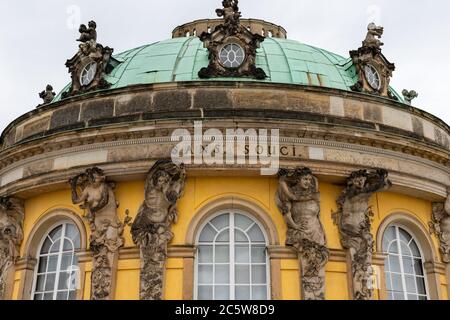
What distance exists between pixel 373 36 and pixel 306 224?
21.8 feet

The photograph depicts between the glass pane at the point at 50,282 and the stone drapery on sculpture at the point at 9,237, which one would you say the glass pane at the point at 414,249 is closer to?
the glass pane at the point at 50,282

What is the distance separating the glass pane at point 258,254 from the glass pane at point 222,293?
0.94 metres

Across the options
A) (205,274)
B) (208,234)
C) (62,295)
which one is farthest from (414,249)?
(62,295)

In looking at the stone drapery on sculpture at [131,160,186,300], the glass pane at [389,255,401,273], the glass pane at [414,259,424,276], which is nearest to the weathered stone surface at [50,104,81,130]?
the stone drapery on sculpture at [131,160,186,300]

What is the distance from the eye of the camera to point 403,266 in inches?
634

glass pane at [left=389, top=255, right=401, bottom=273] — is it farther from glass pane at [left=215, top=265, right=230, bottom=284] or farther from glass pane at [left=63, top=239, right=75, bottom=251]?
glass pane at [left=63, top=239, right=75, bottom=251]

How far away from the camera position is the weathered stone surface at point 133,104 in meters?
16.1

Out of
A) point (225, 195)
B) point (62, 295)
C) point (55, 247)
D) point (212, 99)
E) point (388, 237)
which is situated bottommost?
point (62, 295)

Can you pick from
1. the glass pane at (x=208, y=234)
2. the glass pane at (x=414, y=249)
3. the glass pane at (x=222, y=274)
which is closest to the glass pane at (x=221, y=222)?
the glass pane at (x=208, y=234)

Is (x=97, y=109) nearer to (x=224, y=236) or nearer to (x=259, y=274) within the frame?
(x=224, y=236)

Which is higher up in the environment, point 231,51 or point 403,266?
point 231,51

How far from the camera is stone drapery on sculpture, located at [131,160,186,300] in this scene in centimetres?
1422
